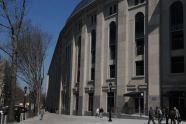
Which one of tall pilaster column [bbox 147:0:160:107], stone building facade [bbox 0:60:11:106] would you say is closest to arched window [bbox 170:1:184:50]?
tall pilaster column [bbox 147:0:160:107]

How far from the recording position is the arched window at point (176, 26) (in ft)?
142

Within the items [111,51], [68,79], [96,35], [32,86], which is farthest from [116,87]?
[68,79]

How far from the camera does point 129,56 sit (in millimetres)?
49062

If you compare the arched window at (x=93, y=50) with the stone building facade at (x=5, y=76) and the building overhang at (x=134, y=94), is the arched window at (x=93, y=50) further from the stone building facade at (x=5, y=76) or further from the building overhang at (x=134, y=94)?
the stone building facade at (x=5, y=76)

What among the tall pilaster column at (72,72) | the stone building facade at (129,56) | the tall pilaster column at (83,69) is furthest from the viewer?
the tall pilaster column at (72,72)

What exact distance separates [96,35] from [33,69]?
35.6ft

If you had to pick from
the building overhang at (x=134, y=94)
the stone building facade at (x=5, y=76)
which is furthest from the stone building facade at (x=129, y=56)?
the stone building facade at (x=5, y=76)

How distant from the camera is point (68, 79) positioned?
233 ft

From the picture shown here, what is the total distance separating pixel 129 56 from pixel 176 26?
826 cm

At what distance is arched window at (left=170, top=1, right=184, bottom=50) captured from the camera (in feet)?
142

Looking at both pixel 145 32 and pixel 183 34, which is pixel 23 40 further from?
pixel 183 34

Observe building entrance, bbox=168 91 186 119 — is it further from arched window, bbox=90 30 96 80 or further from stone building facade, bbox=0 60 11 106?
stone building facade, bbox=0 60 11 106

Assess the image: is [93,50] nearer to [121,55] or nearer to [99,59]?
[99,59]

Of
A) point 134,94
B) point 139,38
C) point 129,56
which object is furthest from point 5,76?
point 134,94
